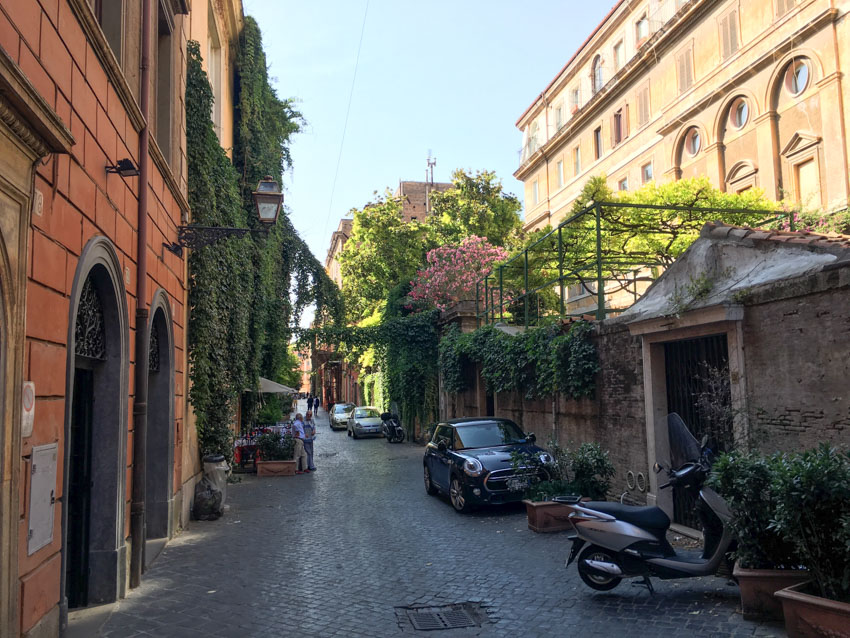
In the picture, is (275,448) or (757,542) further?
(275,448)

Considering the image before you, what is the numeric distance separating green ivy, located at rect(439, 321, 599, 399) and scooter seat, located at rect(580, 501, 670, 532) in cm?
474

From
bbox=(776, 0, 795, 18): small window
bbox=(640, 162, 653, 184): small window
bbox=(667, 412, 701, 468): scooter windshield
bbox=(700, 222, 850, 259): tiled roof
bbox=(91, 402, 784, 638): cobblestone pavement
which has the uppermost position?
bbox=(776, 0, 795, 18): small window

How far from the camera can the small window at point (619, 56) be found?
95.8 feet

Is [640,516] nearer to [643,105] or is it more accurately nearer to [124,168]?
[124,168]

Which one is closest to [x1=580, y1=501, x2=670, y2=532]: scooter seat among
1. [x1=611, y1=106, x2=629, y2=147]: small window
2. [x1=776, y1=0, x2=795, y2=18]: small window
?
[x1=776, y1=0, x2=795, y2=18]: small window

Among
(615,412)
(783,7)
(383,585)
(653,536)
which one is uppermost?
(783,7)

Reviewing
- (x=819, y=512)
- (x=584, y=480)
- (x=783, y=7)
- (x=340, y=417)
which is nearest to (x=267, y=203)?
(x=584, y=480)

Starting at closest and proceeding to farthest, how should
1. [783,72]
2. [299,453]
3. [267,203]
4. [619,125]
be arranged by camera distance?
[267,203]
[299,453]
[783,72]
[619,125]

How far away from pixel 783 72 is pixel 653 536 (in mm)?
18852

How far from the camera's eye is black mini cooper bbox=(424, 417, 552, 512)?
10.8 metres

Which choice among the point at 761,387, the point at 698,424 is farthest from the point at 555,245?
the point at 761,387

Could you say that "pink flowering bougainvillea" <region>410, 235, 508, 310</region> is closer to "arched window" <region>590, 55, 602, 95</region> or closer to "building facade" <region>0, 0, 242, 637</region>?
"arched window" <region>590, 55, 602, 95</region>

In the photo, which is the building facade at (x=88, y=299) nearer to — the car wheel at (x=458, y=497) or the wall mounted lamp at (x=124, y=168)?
the wall mounted lamp at (x=124, y=168)

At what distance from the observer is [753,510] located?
211 inches
